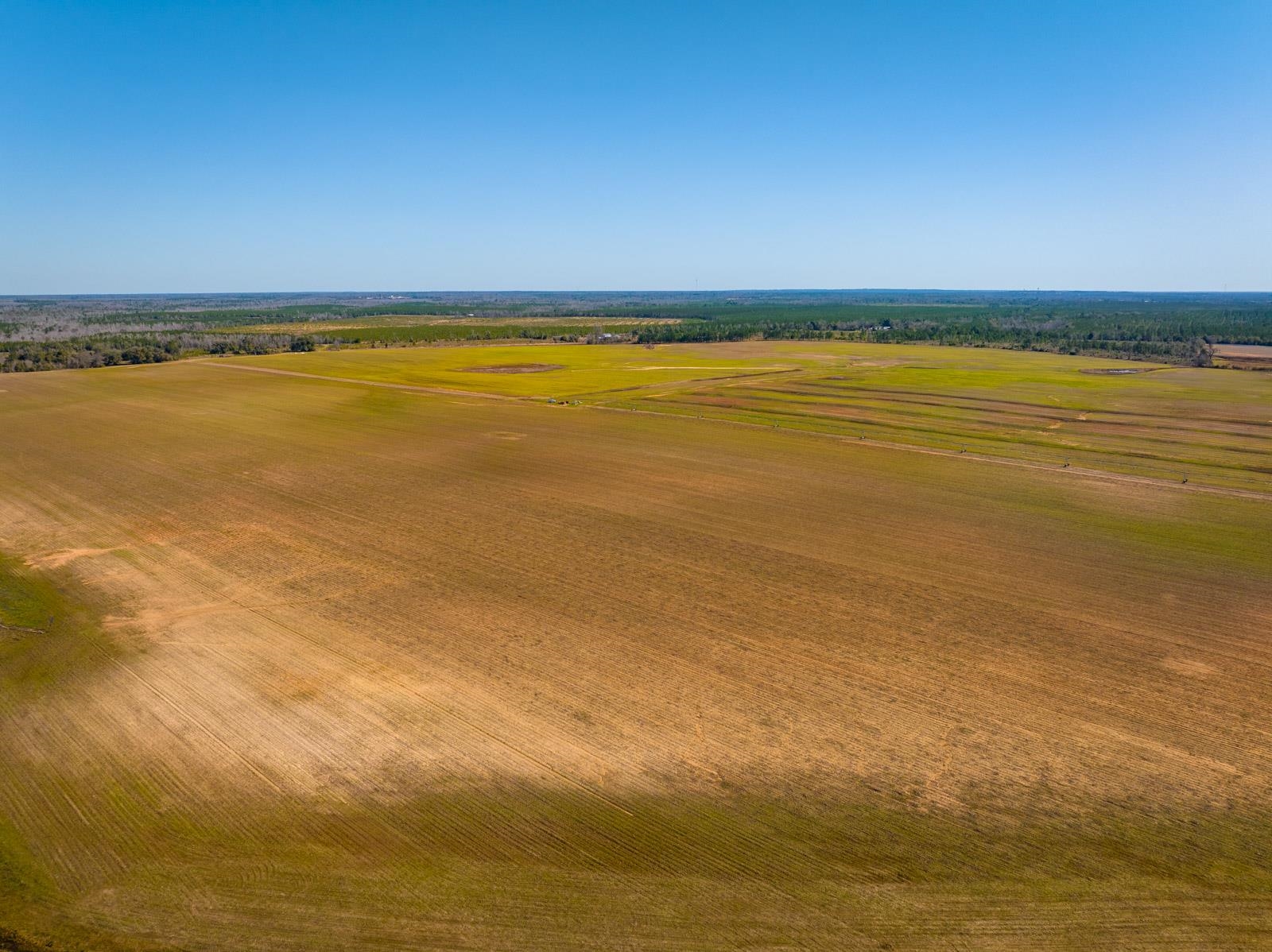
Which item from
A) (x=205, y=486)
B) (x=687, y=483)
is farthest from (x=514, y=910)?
(x=205, y=486)

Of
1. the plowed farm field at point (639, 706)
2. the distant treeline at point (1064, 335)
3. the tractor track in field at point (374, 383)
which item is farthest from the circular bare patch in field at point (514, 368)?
the plowed farm field at point (639, 706)

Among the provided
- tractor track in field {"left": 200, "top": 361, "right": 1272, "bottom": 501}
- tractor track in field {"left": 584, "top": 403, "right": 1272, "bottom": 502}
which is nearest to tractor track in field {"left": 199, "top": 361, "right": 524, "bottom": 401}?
tractor track in field {"left": 200, "top": 361, "right": 1272, "bottom": 501}

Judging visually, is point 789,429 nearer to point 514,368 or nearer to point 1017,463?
point 1017,463

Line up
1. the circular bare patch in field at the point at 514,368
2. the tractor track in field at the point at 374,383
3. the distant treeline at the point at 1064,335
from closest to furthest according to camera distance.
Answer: the tractor track in field at the point at 374,383 < the circular bare patch in field at the point at 514,368 < the distant treeline at the point at 1064,335

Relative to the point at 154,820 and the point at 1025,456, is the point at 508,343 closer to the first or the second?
the point at 1025,456

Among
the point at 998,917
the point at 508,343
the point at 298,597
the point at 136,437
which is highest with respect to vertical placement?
the point at 508,343

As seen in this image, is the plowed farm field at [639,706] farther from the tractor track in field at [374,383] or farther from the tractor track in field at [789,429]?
the tractor track in field at [374,383]
